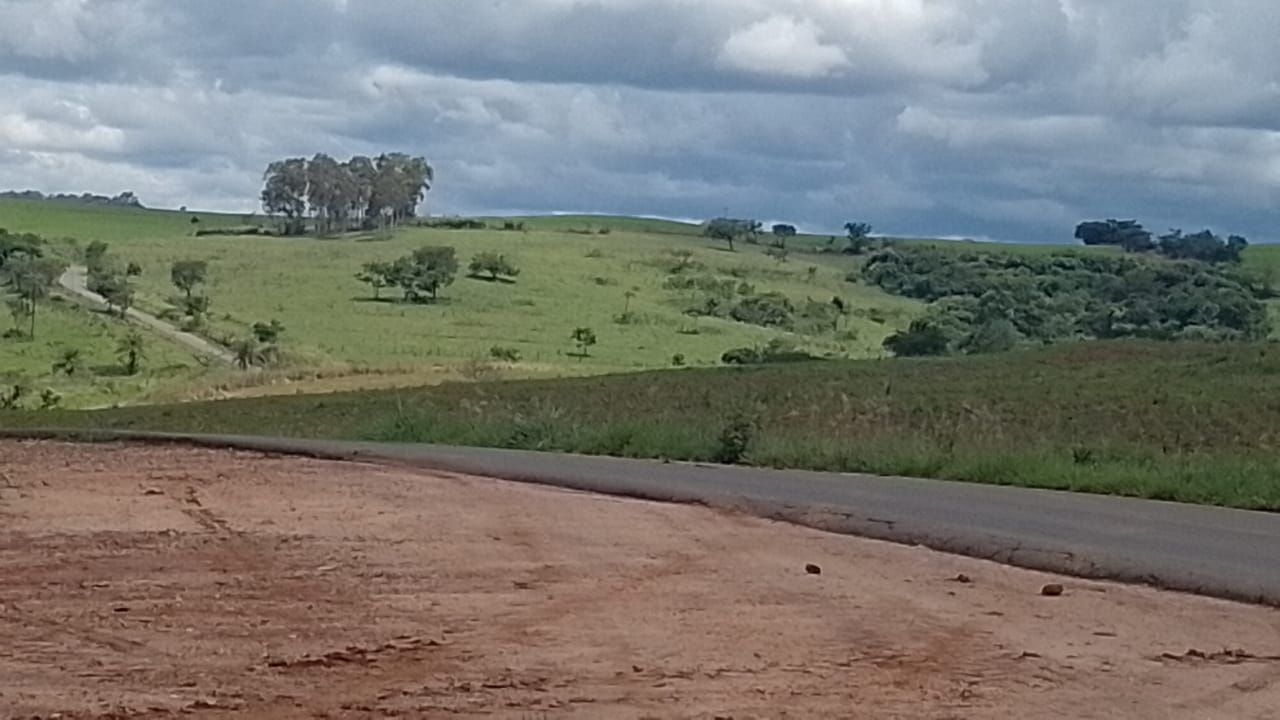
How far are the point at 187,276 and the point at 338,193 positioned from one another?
169 feet

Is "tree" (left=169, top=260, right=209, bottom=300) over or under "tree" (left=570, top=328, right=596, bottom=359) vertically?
over

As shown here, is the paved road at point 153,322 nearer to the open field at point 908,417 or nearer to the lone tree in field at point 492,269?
the lone tree in field at point 492,269

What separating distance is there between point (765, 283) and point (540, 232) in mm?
34960

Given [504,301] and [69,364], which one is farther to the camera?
[504,301]

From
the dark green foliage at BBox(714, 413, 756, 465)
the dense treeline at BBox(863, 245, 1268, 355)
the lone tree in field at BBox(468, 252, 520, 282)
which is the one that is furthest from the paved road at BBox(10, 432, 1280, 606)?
the lone tree in field at BBox(468, 252, 520, 282)

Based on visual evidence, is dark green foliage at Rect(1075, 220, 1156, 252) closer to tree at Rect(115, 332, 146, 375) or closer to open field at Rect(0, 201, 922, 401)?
open field at Rect(0, 201, 922, 401)

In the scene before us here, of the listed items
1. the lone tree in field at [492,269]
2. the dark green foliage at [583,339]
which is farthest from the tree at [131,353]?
the lone tree in field at [492,269]

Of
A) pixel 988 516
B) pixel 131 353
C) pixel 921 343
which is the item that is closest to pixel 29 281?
pixel 131 353

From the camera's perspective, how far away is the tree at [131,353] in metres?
69.5

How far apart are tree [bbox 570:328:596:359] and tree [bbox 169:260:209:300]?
2013 centimetres

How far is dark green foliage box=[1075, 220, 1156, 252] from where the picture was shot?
134750mm

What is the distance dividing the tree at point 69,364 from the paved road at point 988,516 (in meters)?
41.9

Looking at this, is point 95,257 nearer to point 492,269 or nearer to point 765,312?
point 492,269

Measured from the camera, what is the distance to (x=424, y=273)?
318 ft
